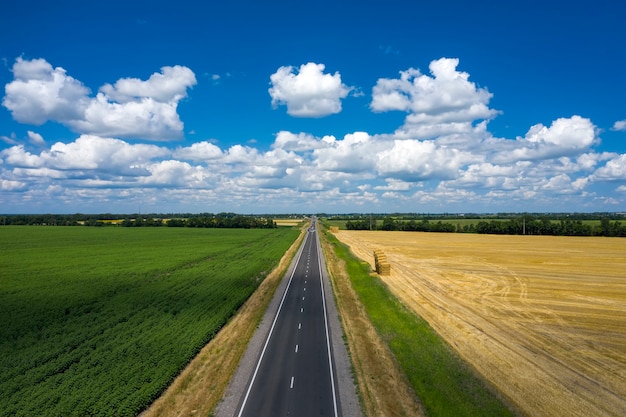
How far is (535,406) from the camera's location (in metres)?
19.4

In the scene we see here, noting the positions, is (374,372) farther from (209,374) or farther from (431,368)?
(209,374)

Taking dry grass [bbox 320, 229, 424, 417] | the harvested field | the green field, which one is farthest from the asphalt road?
the harvested field

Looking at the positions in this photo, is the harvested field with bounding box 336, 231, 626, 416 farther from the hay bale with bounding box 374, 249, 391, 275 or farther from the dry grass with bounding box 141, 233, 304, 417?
the dry grass with bounding box 141, 233, 304, 417

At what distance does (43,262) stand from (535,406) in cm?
7255

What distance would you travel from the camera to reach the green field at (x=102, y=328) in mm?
19448

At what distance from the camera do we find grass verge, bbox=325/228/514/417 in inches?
751

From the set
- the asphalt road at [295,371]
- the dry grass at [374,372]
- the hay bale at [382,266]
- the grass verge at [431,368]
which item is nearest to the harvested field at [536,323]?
the hay bale at [382,266]

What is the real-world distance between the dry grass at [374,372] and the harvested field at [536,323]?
17.2ft

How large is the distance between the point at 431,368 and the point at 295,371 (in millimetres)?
8121

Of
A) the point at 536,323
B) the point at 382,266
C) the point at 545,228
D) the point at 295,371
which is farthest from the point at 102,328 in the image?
the point at 545,228

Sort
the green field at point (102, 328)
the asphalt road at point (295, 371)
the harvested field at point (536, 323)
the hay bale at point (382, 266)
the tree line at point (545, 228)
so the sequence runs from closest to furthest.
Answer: the asphalt road at point (295, 371)
the green field at point (102, 328)
the harvested field at point (536, 323)
the hay bale at point (382, 266)
the tree line at point (545, 228)

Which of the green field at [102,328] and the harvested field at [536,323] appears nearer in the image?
the green field at [102,328]

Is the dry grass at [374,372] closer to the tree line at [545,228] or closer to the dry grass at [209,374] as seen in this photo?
the dry grass at [209,374]

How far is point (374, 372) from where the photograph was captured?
75.9 feet
